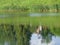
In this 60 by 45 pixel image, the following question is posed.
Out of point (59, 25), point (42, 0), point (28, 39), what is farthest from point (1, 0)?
point (28, 39)

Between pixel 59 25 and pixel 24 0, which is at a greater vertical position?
pixel 59 25

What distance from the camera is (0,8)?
75562 millimetres

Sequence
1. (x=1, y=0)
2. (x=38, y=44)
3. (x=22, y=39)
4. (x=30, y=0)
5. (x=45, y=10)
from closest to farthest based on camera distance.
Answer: (x=38, y=44), (x=22, y=39), (x=45, y=10), (x=30, y=0), (x=1, y=0)

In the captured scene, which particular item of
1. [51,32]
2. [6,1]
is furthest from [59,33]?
[6,1]

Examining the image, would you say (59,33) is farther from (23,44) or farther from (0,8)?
(0,8)

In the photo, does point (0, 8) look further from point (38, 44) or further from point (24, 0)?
point (38, 44)

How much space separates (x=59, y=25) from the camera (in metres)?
28.3

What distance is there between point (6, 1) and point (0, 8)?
Answer: 1287 centimetres

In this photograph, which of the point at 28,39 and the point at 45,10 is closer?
the point at 28,39

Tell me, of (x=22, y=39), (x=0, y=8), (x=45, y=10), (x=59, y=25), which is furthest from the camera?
(x=0, y=8)

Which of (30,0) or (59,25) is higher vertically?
(59,25)

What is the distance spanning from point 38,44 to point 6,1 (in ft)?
230

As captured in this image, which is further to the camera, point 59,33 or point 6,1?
point 6,1

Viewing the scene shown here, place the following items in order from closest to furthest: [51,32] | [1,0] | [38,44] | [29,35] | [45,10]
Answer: [38,44], [29,35], [51,32], [45,10], [1,0]
